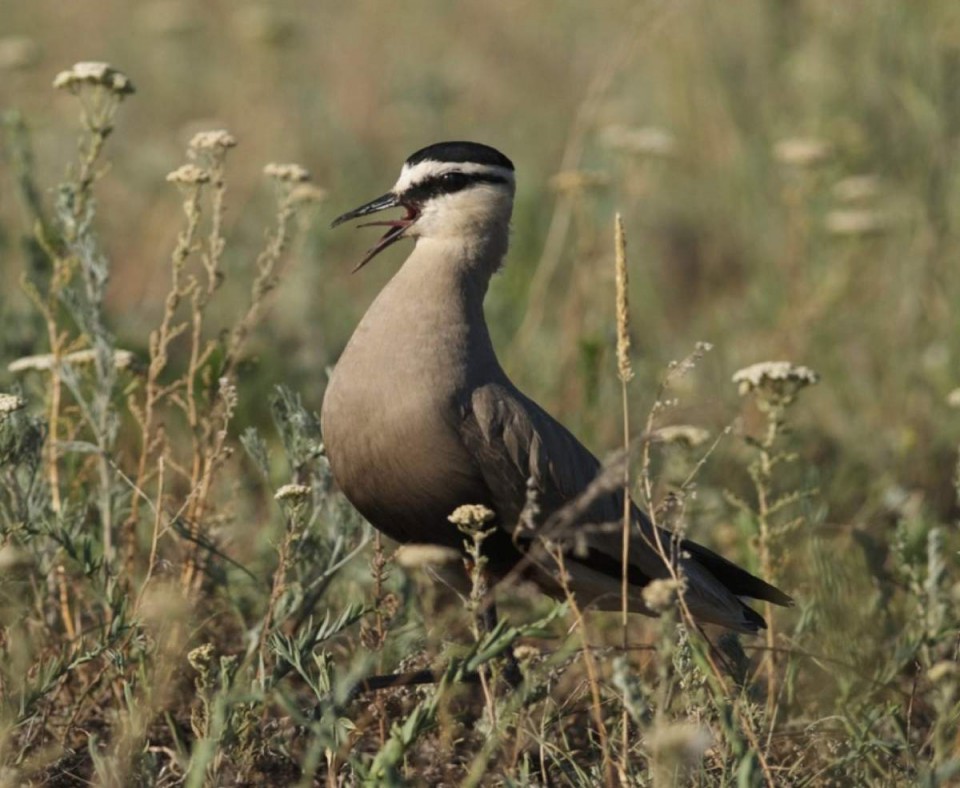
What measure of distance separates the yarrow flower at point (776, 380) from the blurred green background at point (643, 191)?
2.39 feet

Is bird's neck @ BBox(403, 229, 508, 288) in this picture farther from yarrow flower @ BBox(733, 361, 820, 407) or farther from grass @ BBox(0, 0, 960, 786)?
yarrow flower @ BBox(733, 361, 820, 407)

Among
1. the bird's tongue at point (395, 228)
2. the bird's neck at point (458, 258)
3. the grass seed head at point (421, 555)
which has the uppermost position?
the bird's tongue at point (395, 228)

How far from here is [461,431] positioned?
402 cm

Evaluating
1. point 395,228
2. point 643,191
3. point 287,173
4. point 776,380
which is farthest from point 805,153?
point 287,173

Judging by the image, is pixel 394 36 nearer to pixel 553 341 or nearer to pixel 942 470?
pixel 553 341

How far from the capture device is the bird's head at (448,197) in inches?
173

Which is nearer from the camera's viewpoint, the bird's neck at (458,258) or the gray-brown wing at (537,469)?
the gray-brown wing at (537,469)

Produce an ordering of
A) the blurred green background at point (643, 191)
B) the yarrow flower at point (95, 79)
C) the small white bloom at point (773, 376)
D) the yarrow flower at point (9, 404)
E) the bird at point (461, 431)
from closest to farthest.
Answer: the yarrow flower at point (9, 404)
the bird at point (461, 431)
the yarrow flower at point (95, 79)
the small white bloom at point (773, 376)
the blurred green background at point (643, 191)

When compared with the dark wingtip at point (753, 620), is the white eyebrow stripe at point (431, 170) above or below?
above

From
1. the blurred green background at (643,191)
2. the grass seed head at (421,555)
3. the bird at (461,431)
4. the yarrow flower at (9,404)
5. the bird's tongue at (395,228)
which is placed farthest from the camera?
the blurred green background at (643,191)

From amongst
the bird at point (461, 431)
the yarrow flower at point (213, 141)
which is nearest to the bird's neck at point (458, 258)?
the bird at point (461, 431)

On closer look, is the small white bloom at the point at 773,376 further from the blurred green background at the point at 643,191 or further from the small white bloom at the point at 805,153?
the small white bloom at the point at 805,153

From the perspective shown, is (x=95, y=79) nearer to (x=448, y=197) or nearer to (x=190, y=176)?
(x=190, y=176)

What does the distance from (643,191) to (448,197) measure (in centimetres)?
243
